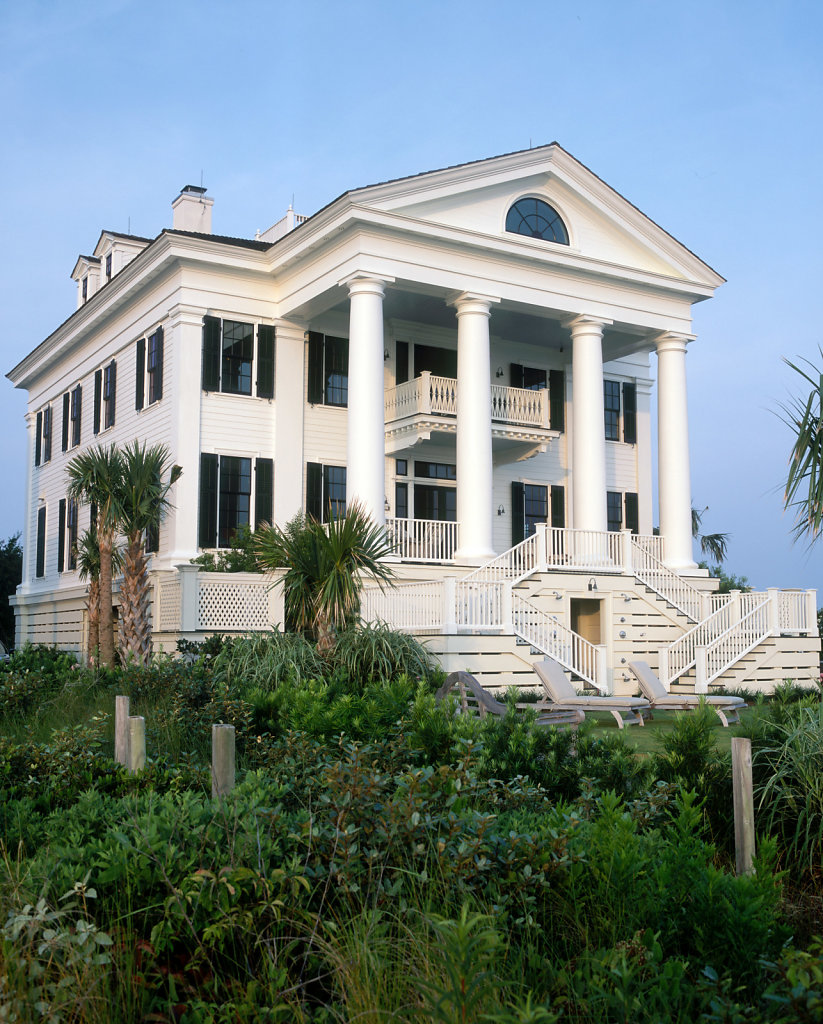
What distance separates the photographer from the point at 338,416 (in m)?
27.1

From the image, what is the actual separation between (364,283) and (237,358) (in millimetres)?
3995

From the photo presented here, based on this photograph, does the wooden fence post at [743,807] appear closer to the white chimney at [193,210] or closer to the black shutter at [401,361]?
the black shutter at [401,361]

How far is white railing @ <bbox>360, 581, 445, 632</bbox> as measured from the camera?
66.4 feet

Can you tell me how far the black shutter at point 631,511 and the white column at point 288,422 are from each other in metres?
10.4

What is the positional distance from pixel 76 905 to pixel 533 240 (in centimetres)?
2305

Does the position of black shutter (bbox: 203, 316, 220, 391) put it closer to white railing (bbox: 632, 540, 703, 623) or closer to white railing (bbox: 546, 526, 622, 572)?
white railing (bbox: 546, 526, 622, 572)

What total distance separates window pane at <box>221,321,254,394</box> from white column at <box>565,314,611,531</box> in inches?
311

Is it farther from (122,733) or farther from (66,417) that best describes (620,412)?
(122,733)

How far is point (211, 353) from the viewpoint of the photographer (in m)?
25.4

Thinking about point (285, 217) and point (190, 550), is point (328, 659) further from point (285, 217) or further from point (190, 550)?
point (285, 217)

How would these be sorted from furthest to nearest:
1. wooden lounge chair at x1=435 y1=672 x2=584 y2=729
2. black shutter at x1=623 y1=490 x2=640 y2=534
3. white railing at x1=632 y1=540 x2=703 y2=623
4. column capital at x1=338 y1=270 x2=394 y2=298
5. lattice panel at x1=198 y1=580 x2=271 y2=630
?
black shutter at x1=623 y1=490 x2=640 y2=534, white railing at x1=632 y1=540 x2=703 y2=623, column capital at x1=338 y1=270 x2=394 y2=298, lattice panel at x1=198 y1=580 x2=271 y2=630, wooden lounge chair at x1=435 y1=672 x2=584 y2=729

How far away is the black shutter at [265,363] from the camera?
2600 centimetres

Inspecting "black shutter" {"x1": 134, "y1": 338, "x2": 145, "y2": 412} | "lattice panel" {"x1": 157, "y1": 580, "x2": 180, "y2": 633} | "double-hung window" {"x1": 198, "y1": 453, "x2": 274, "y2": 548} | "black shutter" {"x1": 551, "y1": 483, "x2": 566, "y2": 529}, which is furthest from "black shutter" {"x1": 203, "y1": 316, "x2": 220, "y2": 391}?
"black shutter" {"x1": 551, "y1": 483, "x2": 566, "y2": 529}

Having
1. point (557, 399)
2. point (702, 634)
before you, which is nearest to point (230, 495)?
point (557, 399)
